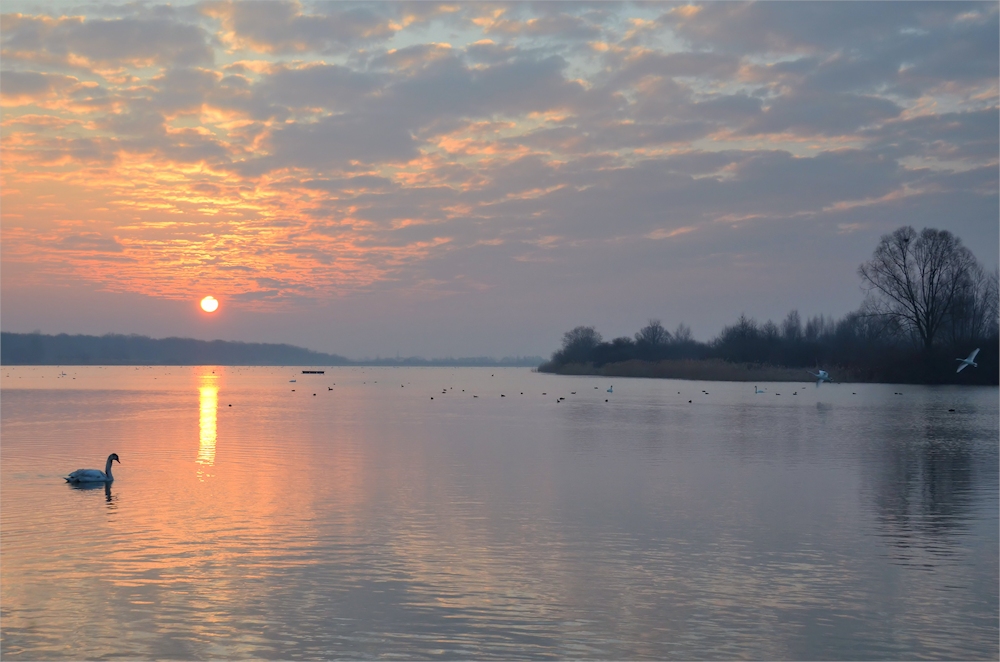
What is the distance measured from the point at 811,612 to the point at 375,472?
13036mm

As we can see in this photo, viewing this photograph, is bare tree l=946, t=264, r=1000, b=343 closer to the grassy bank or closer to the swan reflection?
the grassy bank

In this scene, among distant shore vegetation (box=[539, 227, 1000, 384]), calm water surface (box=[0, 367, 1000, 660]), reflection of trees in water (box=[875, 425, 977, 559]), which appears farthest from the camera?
distant shore vegetation (box=[539, 227, 1000, 384])

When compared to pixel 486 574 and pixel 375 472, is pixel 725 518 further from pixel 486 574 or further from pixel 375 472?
pixel 375 472

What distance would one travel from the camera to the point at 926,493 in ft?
61.0

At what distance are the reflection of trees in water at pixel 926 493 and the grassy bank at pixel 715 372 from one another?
199 ft

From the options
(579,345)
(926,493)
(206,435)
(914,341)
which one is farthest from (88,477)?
(579,345)

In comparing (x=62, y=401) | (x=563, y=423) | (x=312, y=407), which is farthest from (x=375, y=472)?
(x=62, y=401)

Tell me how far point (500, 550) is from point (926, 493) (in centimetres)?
1047

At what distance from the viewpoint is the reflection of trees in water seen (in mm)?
14188

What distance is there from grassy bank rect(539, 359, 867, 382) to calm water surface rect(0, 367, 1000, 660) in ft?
202

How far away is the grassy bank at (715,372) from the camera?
89.1 meters

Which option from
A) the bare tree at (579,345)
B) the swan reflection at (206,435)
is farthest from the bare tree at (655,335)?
the swan reflection at (206,435)

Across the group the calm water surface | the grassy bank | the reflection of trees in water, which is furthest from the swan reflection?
the grassy bank

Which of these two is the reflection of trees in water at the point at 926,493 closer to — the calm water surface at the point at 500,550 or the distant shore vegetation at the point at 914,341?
the calm water surface at the point at 500,550
